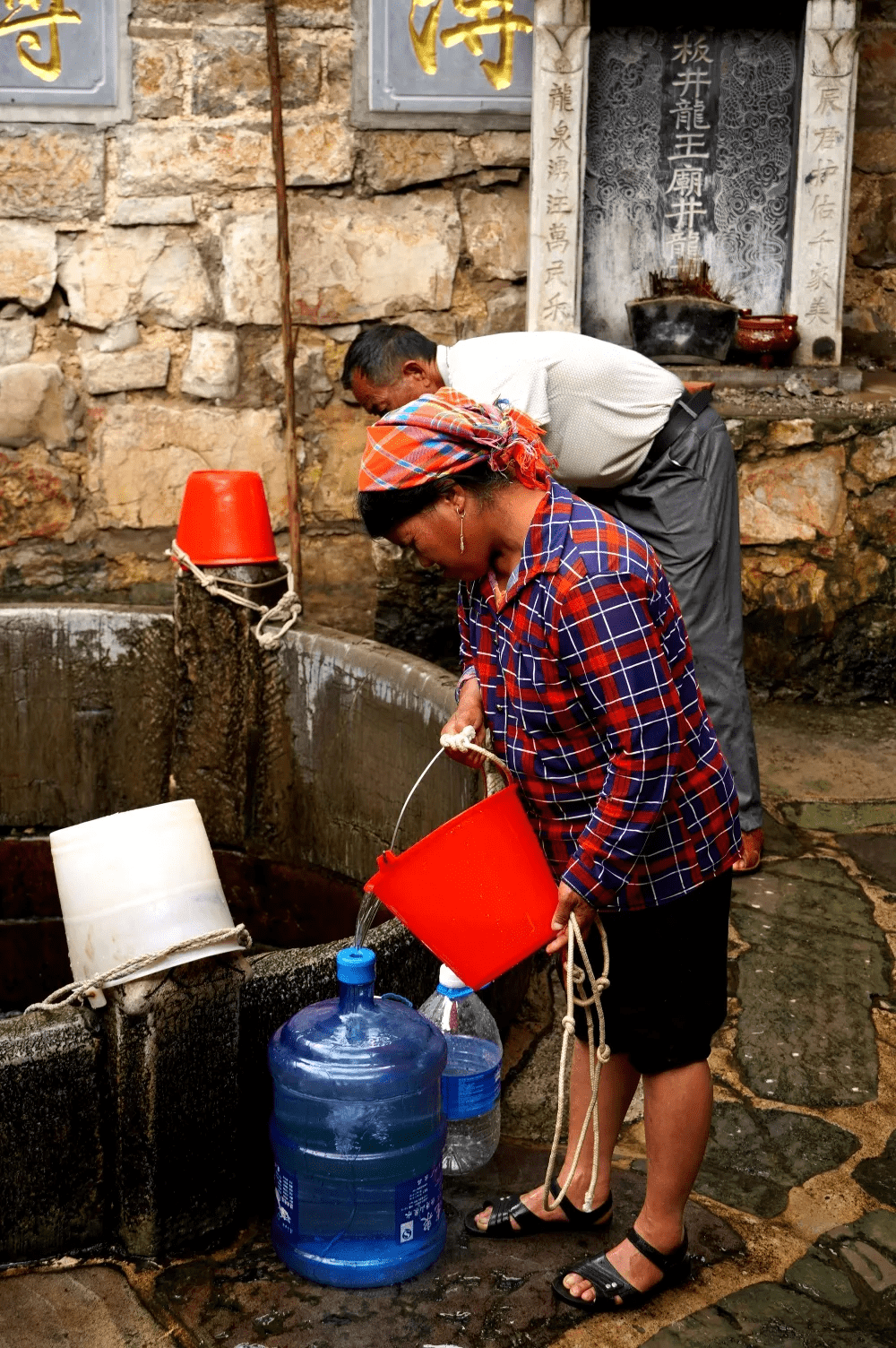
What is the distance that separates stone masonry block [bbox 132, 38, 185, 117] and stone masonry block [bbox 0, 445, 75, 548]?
1.27 m

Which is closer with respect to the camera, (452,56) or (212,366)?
(452,56)

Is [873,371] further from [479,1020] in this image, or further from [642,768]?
[642,768]

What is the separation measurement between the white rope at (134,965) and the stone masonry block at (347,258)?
321 centimetres

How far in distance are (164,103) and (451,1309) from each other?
4.09m

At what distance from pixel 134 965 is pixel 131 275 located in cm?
337

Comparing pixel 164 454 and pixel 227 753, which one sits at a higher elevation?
pixel 164 454

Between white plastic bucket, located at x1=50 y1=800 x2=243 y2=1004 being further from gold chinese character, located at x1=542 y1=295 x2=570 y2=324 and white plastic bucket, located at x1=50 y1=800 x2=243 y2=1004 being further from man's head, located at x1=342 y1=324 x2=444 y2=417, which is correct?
gold chinese character, located at x1=542 y1=295 x2=570 y2=324

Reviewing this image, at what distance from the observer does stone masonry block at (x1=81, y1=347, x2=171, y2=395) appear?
16.2ft

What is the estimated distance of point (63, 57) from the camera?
Answer: 4.72 meters

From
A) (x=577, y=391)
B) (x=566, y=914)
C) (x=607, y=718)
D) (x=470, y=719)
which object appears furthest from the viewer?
(x=577, y=391)

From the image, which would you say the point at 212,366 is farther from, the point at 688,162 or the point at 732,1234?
the point at 732,1234

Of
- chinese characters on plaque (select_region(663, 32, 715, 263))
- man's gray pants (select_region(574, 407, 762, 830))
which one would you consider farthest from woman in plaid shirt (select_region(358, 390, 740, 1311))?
chinese characters on plaque (select_region(663, 32, 715, 263))

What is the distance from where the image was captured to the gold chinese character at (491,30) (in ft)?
15.6

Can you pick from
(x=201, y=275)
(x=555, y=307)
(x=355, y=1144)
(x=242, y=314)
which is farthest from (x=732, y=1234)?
(x=201, y=275)
